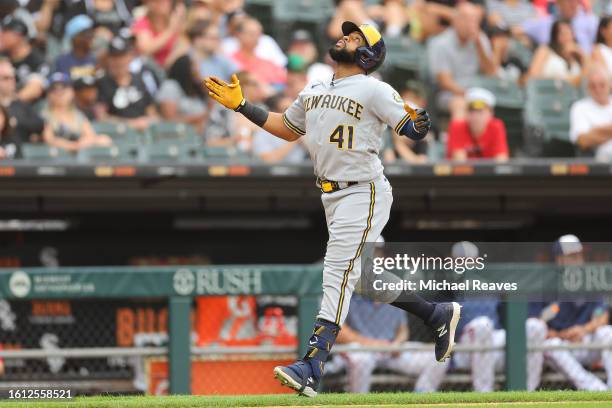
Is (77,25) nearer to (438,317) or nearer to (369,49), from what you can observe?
(369,49)

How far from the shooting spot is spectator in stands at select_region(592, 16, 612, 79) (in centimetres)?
1064

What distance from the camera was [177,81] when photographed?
987 cm

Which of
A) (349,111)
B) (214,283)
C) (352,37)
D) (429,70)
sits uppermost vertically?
(429,70)

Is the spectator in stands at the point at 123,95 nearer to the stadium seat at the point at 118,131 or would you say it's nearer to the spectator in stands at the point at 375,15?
the stadium seat at the point at 118,131

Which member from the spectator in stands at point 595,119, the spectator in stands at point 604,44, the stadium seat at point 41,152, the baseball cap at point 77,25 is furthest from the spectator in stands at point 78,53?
the spectator in stands at point 604,44

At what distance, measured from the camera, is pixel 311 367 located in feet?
16.3

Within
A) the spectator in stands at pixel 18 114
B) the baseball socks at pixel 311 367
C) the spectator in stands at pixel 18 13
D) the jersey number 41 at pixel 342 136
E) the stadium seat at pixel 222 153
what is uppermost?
the spectator in stands at pixel 18 13

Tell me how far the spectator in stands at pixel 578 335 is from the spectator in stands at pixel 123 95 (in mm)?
3773

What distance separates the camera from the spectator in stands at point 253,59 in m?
10.3

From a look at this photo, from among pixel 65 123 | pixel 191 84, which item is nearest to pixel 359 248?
pixel 65 123

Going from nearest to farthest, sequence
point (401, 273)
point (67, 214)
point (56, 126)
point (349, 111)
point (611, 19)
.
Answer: point (349, 111)
point (401, 273)
point (56, 126)
point (67, 214)
point (611, 19)

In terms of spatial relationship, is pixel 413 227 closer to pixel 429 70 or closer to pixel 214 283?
pixel 429 70

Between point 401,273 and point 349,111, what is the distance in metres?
0.94

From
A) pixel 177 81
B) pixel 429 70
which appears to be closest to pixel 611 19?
pixel 429 70
